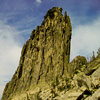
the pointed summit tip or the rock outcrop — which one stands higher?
the pointed summit tip

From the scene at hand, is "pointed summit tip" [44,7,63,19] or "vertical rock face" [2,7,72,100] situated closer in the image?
"vertical rock face" [2,7,72,100]

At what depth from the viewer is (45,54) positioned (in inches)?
2229

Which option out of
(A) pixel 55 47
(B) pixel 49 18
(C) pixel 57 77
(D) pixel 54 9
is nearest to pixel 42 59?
(A) pixel 55 47

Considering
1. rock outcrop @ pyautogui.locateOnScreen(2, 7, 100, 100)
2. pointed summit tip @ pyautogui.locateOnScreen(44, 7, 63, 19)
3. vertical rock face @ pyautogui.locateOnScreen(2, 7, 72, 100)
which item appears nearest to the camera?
rock outcrop @ pyautogui.locateOnScreen(2, 7, 100, 100)

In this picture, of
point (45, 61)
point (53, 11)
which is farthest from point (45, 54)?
point (53, 11)

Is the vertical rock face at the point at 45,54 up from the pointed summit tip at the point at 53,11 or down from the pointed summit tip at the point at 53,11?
down

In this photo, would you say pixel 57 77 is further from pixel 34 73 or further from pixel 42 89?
pixel 34 73

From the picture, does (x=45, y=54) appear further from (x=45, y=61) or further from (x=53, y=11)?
(x=53, y=11)

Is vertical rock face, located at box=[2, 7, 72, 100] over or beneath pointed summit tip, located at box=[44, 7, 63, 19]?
beneath

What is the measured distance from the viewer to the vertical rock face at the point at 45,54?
52.8 m

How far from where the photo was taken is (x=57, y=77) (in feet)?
159

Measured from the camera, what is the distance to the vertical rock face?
52750 mm

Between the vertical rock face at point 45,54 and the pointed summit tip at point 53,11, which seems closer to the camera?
the vertical rock face at point 45,54

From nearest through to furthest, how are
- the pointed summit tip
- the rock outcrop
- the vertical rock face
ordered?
the rock outcrop, the vertical rock face, the pointed summit tip
